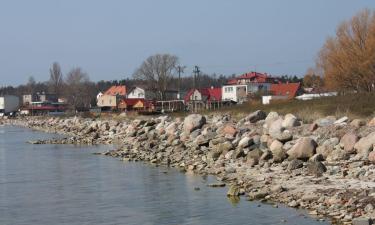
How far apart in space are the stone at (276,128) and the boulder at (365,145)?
4530mm

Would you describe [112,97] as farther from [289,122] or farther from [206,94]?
[289,122]

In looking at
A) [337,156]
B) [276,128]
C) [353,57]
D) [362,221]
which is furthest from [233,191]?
[353,57]

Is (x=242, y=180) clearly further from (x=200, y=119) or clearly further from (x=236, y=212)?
(x=200, y=119)

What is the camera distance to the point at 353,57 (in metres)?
57.3

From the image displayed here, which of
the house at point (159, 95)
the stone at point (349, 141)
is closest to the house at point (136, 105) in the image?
the house at point (159, 95)

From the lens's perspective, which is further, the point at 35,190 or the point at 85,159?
the point at 85,159

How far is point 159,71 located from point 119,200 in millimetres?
95128

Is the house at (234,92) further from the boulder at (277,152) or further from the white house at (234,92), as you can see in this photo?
the boulder at (277,152)

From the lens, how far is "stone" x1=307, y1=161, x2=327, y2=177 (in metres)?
16.6

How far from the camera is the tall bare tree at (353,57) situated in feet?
184

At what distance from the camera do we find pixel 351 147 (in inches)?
739

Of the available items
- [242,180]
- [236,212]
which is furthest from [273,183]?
[236,212]

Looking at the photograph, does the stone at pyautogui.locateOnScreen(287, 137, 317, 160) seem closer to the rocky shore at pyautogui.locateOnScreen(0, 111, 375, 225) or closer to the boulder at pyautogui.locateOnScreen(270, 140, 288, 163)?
the rocky shore at pyautogui.locateOnScreen(0, 111, 375, 225)

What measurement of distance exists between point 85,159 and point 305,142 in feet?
41.8
